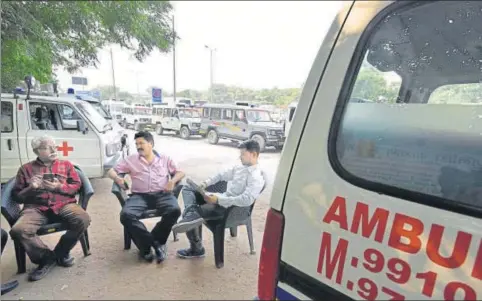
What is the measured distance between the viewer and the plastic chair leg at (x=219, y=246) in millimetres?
2627

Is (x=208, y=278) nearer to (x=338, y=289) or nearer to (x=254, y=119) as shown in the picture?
(x=338, y=289)

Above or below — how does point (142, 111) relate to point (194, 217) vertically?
above

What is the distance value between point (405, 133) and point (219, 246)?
6.88 ft

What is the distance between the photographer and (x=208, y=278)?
2.52 metres

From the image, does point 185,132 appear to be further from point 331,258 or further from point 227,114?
point 331,258

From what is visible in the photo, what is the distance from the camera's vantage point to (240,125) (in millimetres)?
11539

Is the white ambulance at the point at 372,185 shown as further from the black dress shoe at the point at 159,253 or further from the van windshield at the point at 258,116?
the van windshield at the point at 258,116

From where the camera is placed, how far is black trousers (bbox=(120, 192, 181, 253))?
8.91 ft

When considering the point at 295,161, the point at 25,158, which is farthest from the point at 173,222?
the point at 25,158

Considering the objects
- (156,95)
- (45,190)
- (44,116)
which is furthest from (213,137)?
(45,190)

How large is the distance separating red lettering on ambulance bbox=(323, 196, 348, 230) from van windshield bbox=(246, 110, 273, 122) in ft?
34.8

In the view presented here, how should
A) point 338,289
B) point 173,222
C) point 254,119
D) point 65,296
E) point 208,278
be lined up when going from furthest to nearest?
point 254,119 → point 173,222 → point 208,278 → point 65,296 → point 338,289

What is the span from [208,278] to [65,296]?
103 cm

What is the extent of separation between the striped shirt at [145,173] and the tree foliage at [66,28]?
6.98 feet
